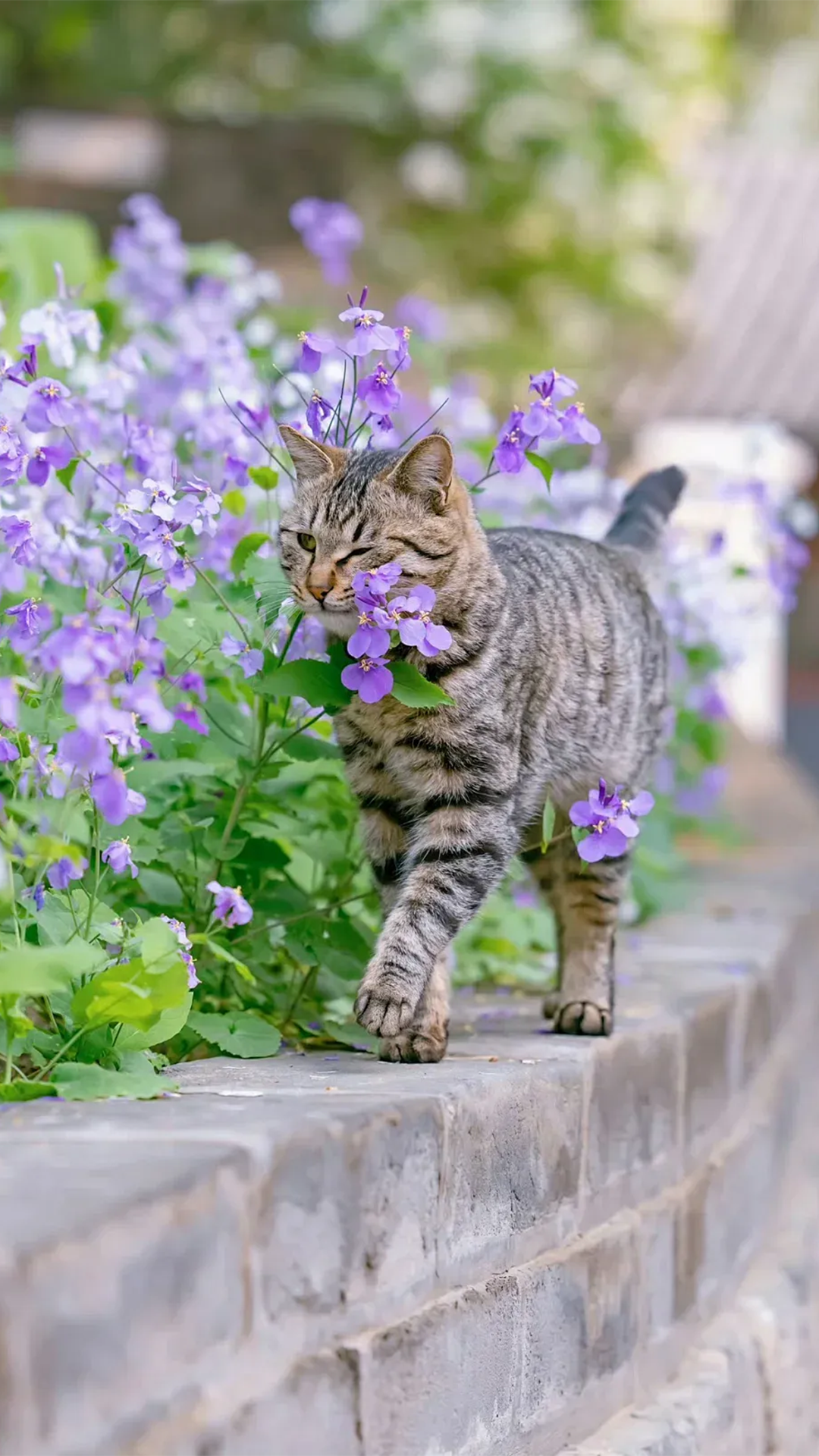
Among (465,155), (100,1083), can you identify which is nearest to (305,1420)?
(100,1083)

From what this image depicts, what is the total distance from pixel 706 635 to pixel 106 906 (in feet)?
8.28

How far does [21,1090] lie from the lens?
83.4 inches

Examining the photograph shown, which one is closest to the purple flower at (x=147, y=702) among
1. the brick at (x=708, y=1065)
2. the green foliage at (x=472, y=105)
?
the brick at (x=708, y=1065)

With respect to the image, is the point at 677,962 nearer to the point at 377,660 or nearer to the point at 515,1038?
the point at 515,1038

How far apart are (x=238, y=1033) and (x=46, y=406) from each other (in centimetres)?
92

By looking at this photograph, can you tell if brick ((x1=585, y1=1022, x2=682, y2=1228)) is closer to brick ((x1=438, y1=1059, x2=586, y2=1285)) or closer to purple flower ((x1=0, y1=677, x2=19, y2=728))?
brick ((x1=438, y1=1059, x2=586, y2=1285))

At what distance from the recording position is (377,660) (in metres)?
2.48

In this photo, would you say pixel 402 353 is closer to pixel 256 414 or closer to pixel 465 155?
pixel 256 414

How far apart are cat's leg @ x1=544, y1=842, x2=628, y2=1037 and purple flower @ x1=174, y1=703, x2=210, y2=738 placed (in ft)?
2.20

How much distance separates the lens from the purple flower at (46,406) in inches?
98.8

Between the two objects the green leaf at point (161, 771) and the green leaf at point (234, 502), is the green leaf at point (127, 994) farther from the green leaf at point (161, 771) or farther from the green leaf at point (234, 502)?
the green leaf at point (234, 502)

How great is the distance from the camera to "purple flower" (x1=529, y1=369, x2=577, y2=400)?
265 centimetres

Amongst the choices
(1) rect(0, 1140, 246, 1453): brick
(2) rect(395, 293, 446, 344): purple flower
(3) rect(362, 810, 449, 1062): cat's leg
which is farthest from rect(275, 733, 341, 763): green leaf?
(2) rect(395, 293, 446, 344): purple flower

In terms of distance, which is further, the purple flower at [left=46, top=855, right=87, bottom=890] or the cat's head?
the cat's head
